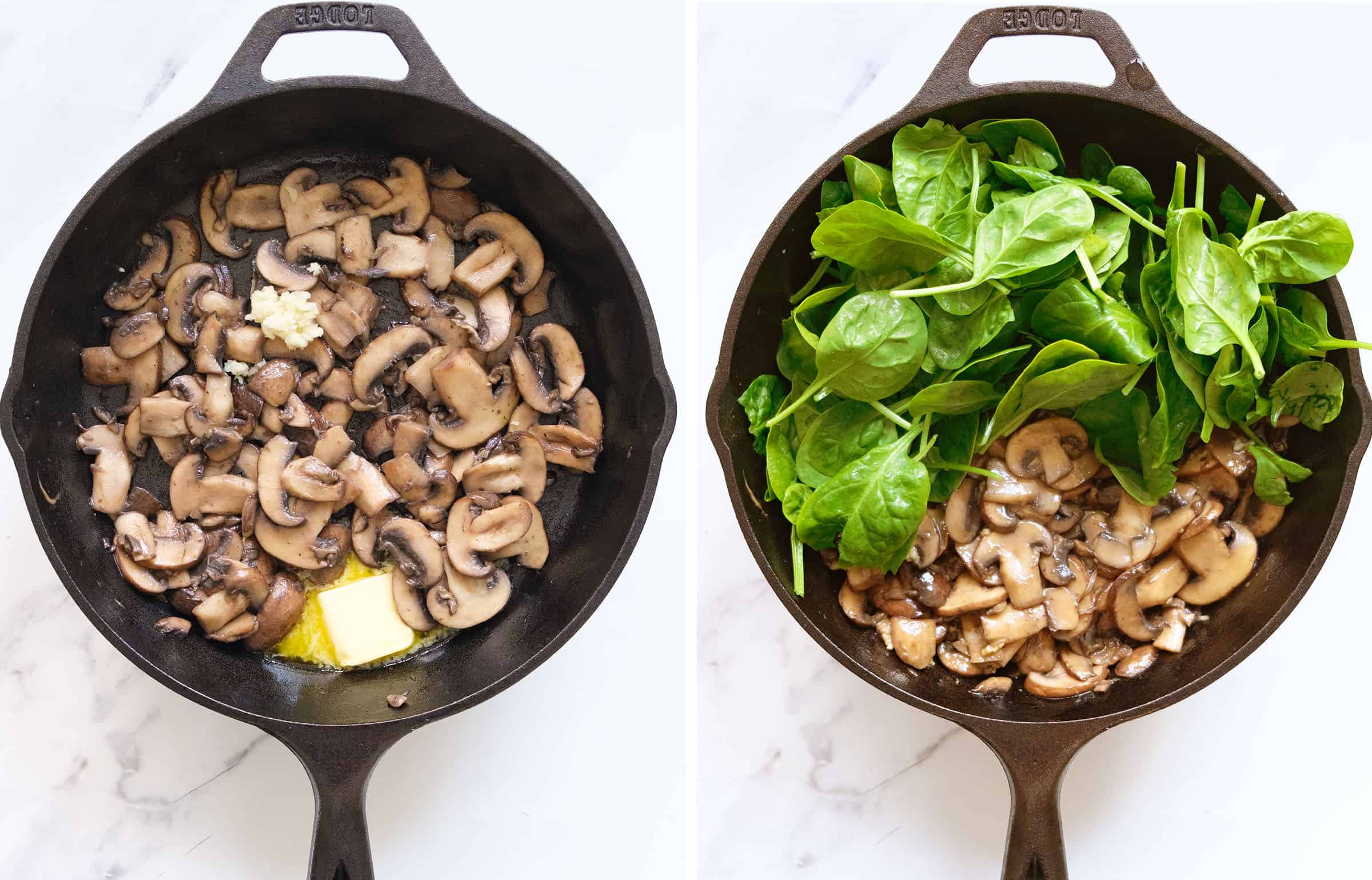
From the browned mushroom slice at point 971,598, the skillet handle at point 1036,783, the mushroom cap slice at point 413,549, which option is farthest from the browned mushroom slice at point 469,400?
the skillet handle at point 1036,783

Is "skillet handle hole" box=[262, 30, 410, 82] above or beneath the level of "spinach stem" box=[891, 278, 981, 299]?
above

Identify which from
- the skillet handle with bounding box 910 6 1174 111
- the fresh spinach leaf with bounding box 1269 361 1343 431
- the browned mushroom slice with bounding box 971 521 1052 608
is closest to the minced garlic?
the skillet handle with bounding box 910 6 1174 111

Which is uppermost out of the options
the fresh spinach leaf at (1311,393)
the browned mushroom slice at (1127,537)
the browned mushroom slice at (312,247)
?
the browned mushroom slice at (312,247)

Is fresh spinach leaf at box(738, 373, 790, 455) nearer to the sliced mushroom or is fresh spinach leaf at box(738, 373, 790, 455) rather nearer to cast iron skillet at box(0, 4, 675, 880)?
cast iron skillet at box(0, 4, 675, 880)

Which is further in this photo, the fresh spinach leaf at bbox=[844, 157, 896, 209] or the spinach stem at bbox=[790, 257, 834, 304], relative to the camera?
the spinach stem at bbox=[790, 257, 834, 304]

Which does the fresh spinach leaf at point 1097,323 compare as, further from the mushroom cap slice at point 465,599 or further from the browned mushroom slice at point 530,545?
the mushroom cap slice at point 465,599

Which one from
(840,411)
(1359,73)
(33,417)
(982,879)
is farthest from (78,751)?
(1359,73)

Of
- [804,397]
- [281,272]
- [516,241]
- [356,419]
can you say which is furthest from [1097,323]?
[281,272]
